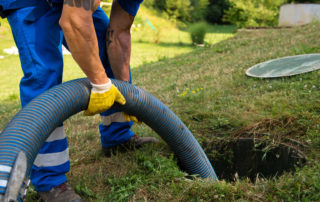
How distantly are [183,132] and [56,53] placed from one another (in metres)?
1.05

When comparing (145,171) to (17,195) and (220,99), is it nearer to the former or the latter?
(17,195)

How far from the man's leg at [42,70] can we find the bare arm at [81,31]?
30 cm

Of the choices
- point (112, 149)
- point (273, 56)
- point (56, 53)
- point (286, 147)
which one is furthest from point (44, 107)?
point (273, 56)

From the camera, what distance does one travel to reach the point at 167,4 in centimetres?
1872

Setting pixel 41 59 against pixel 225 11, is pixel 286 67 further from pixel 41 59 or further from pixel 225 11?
pixel 225 11

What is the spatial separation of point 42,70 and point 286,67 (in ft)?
10.4

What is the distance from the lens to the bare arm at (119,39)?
226 cm

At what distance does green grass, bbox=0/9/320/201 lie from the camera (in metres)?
1.77

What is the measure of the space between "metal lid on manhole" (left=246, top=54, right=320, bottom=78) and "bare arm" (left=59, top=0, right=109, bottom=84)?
106 inches

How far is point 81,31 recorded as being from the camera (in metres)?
1.59

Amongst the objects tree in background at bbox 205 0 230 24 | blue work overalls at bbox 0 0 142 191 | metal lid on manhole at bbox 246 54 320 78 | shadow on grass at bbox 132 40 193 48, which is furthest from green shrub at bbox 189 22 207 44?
blue work overalls at bbox 0 0 142 191

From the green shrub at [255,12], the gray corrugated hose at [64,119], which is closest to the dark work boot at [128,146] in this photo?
the gray corrugated hose at [64,119]

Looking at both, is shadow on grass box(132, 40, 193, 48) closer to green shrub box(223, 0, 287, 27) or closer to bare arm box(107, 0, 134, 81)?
green shrub box(223, 0, 287, 27)

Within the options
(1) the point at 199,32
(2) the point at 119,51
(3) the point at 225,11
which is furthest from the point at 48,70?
(3) the point at 225,11
